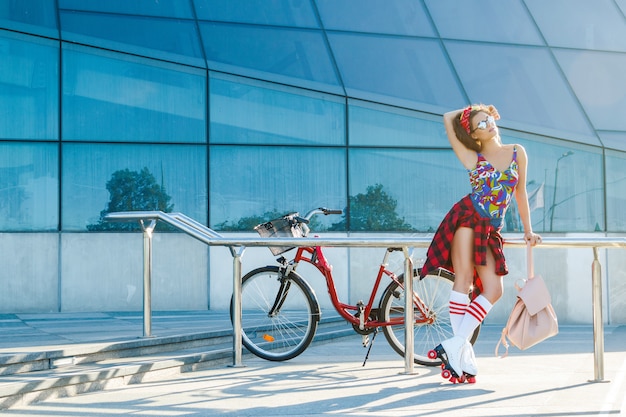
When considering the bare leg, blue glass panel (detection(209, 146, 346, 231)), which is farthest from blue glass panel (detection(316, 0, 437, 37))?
the bare leg

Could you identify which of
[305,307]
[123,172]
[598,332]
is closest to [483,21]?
[123,172]

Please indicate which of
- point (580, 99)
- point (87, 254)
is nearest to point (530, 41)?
point (580, 99)

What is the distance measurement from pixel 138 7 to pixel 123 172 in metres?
2.59

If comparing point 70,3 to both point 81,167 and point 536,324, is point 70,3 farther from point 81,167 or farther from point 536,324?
point 536,324

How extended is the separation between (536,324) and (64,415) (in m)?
3.05

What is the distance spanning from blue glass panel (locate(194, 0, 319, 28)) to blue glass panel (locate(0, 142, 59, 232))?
10.9 feet

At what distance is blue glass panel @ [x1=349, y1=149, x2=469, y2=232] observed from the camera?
14227mm

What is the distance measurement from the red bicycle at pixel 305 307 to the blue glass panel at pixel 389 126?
641 cm

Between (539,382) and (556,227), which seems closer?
(539,382)

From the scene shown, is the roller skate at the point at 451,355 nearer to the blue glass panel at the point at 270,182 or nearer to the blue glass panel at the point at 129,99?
the blue glass panel at the point at 270,182

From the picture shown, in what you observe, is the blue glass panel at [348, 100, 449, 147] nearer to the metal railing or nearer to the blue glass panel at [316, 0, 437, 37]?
the blue glass panel at [316, 0, 437, 37]

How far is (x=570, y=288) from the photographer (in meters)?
14.0

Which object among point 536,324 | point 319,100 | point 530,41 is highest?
point 530,41

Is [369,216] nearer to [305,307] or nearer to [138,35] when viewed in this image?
[138,35]
